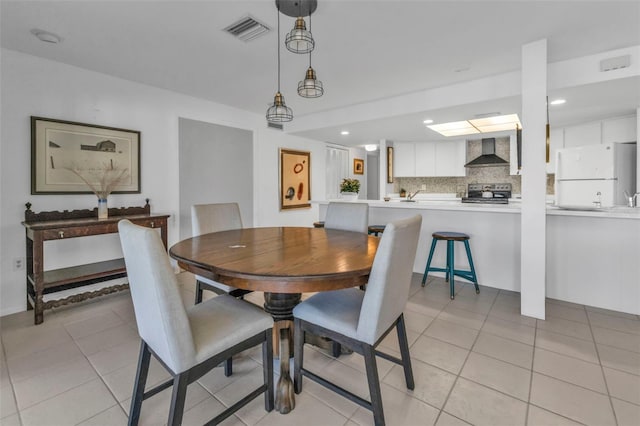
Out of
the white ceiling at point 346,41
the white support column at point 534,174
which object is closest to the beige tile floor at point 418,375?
the white support column at point 534,174

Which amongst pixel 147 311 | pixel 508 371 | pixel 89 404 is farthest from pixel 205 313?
pixel 508 371

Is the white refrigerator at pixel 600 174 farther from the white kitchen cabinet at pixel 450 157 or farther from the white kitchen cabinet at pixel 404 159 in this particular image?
the white kitchen cabinet at pixel 404 159

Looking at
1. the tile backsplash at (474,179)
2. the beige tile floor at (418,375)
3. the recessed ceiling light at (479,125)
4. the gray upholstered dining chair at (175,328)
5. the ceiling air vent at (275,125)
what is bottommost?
the beige tile floor at (418,375)

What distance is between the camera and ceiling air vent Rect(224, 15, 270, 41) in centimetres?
234

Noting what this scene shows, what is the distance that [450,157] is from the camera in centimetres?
626

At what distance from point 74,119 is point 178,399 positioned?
3.28 meters

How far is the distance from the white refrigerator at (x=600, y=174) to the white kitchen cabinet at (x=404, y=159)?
8.65 ft

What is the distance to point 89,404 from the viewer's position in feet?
5.38

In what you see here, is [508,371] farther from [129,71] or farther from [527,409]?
[129,71]

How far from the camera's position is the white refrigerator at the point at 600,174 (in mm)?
4023

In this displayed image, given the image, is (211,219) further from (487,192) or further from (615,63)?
(487,192)

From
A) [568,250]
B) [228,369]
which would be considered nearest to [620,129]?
[568,250]

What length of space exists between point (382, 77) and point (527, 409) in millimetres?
3216

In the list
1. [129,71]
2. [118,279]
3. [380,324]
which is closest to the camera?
[380,324]
